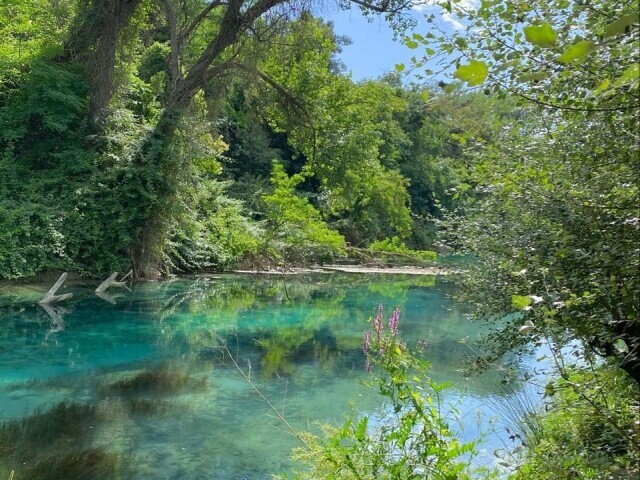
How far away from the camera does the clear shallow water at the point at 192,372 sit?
484cm

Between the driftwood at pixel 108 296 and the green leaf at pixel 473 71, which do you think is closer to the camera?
the green leaf at pixel 473 71

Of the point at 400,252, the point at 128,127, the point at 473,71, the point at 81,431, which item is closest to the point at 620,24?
the point at 473,71

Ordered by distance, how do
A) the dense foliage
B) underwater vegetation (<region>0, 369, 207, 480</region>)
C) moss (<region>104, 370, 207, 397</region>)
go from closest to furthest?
underwater vegetation (<region>0, 369, 207, 480</region>), moss (<region>104, 370, 207, 397</region>), the dense foliage

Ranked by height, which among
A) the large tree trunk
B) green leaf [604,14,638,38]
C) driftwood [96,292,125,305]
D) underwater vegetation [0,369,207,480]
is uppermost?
the large tree trunk

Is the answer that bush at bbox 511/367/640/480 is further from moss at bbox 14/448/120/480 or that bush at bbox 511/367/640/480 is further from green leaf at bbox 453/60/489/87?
moss at bbox 14/448/120/480

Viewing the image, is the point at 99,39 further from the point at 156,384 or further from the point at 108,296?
the point at 156,384

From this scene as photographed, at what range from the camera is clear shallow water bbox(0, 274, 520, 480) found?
15.9 ft

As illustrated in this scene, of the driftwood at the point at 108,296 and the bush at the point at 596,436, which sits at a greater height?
the bush at the point at 596,436

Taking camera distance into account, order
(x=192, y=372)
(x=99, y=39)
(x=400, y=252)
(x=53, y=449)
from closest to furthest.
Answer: (x=53, y=449)
(x=192, y=372)
(x=99, y=39)
(x=400, y=252)

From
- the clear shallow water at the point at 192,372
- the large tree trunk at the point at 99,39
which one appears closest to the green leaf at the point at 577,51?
the clear shallow water at the point at 192,372

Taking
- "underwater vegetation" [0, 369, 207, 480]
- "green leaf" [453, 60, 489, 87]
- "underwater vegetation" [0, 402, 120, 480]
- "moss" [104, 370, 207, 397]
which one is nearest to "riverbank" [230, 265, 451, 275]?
"moss" [104, 370, 207, 397]

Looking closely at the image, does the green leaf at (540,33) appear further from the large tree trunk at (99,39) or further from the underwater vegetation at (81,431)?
the large tree trunk at (99,39)

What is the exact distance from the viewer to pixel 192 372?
7.41 meters

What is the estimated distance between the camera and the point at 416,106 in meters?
2.56
